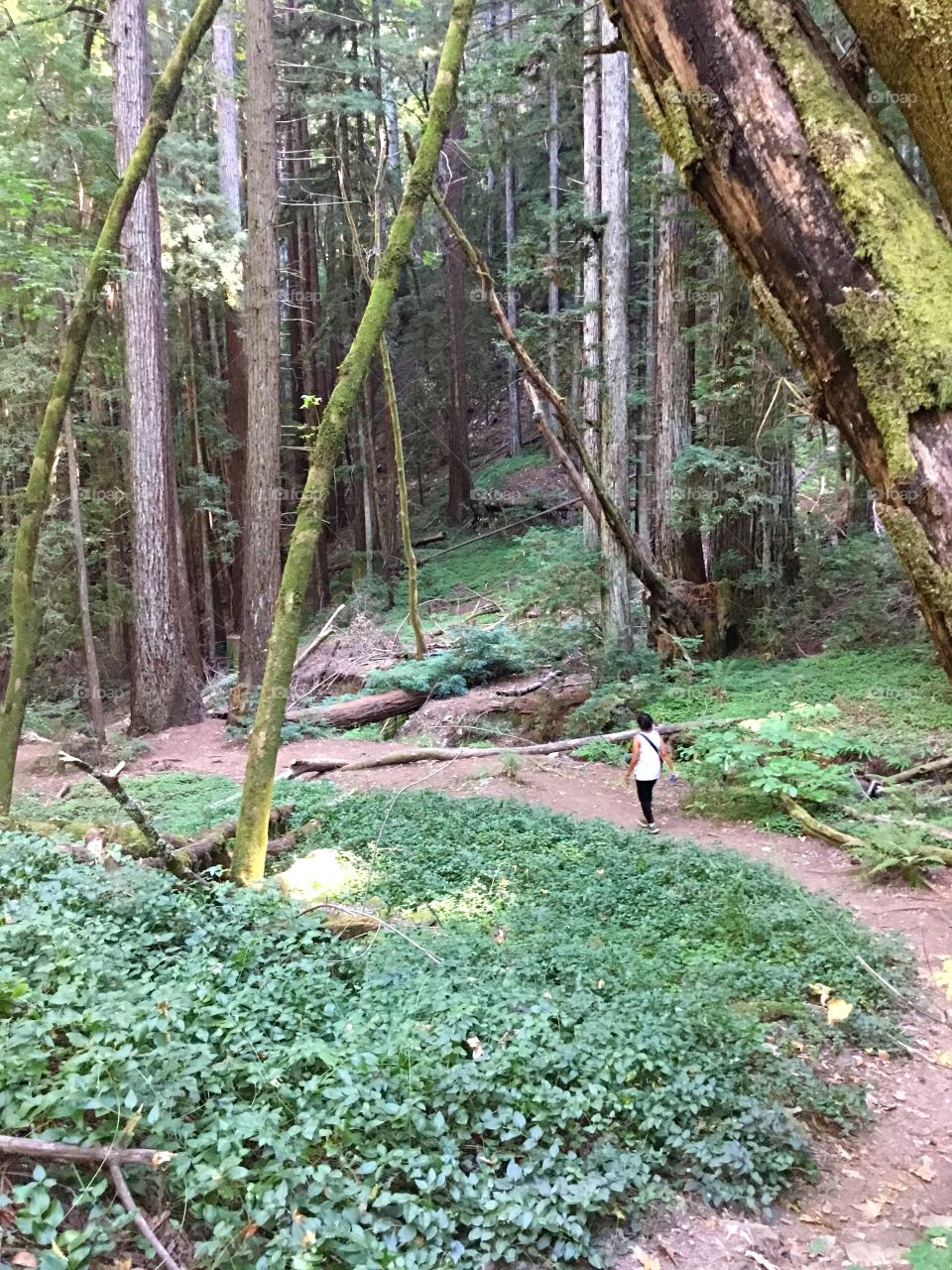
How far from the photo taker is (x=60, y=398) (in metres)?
6.52

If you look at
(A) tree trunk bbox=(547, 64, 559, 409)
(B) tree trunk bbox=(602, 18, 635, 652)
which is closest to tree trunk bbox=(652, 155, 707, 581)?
(B) tree trunk bbox=(602, 18, 635, 652)

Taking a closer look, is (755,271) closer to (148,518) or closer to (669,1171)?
(669,1171)

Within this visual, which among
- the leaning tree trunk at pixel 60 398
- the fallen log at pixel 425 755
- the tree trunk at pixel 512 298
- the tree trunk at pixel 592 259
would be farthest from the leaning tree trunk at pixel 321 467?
the tree trunk at pixel 512 298

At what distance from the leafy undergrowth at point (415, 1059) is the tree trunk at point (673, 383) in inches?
356

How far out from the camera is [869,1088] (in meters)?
4.24

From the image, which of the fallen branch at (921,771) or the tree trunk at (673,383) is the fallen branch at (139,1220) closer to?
the fallen branch at (921,771)

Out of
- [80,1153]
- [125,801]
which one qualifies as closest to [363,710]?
[125,801]

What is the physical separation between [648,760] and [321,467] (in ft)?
Result: 15.3

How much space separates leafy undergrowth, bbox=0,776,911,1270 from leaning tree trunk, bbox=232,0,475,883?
32.2 inches

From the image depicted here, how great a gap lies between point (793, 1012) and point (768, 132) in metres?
4.49

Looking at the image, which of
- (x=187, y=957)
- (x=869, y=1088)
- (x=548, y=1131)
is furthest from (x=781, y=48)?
(x=869, y=1088)

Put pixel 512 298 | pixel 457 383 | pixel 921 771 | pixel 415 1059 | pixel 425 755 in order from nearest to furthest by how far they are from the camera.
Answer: pixel 415 1059, pixel 921 771, pixel 425 755, pixel 512 298, pixel 457 383

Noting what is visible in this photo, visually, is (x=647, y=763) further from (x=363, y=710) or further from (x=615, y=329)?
(x=615, y=329)

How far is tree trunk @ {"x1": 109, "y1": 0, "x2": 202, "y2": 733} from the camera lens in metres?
13.8
